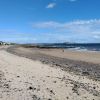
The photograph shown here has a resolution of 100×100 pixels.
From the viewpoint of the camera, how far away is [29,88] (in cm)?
1176

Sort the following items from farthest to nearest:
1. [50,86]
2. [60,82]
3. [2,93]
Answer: [60,82] → [50,86] → [2,93]

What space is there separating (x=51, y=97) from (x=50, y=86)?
7.01 feet

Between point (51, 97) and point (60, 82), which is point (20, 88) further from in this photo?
point (60, 82)

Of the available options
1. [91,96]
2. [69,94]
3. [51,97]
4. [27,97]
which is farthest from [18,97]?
[91,96]

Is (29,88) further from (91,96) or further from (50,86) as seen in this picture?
(91,96)

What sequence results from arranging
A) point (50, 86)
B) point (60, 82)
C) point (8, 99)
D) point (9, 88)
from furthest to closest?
point (60, 82), point (50, 86), point (9, 88), point (8, 99)

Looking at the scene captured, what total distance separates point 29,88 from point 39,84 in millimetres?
1228

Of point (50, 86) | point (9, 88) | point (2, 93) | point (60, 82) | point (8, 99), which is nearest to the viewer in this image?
point (8, 99)

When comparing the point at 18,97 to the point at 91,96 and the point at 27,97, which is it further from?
the point at 91,96

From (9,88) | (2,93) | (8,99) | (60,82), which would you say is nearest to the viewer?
(8,99)

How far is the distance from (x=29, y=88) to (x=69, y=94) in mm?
1801

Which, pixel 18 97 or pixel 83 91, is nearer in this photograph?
pixel 18 97

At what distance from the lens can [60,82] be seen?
1404cm

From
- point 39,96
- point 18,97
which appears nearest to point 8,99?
point 18,97
